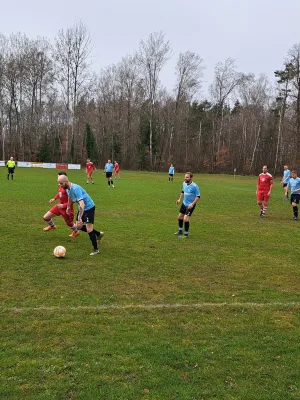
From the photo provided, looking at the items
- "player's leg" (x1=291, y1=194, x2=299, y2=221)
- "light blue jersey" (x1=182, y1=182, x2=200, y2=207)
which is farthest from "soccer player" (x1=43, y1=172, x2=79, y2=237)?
"player's leg" (x1=291, y1=194, x2=299, y2=221)

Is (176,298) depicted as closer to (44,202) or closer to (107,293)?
(107,293)

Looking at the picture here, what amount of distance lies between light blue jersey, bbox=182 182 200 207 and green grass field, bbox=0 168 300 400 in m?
1.19

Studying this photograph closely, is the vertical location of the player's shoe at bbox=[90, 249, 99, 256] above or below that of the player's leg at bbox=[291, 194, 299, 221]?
below

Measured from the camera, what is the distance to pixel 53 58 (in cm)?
6088

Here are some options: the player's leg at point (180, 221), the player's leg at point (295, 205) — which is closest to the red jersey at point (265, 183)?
the player's leg at point (295, 205)

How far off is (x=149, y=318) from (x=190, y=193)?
20.0ft

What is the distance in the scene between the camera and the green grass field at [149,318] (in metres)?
3.69

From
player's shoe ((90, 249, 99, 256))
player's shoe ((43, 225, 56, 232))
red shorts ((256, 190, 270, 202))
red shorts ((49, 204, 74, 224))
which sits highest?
red shorts ((256, 190, 270, 202))

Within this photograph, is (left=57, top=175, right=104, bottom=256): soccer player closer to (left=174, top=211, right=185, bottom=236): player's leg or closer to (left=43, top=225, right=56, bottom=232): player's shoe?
(left=43, top=225, right=56, bottom=232): player's shoe

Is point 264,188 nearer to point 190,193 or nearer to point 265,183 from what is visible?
point 265,183

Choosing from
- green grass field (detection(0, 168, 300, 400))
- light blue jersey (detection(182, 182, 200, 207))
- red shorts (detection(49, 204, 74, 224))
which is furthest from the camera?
light blue jersey (detection(182, 182, 200, 207))

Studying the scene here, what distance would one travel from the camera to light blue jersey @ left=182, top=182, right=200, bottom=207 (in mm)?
10809

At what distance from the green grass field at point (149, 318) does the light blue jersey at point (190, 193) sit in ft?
3.91

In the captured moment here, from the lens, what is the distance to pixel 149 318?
5.23 metres
